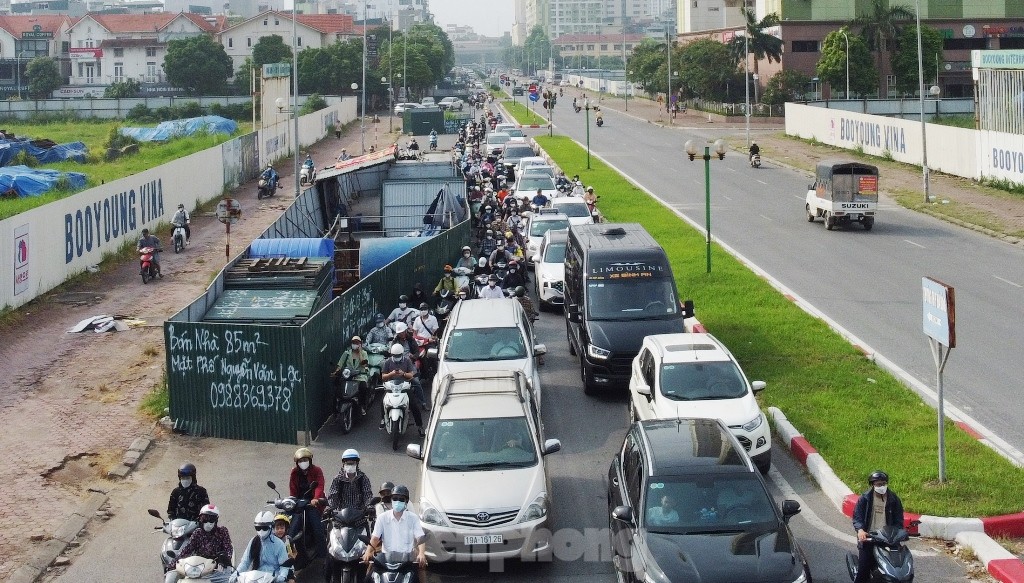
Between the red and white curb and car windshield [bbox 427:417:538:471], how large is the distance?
3670mm

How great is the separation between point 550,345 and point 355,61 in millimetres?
102216

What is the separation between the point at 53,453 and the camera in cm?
1700

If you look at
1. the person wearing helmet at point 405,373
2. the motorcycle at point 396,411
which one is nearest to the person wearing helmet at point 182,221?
the person wearing helmet at point 405,373

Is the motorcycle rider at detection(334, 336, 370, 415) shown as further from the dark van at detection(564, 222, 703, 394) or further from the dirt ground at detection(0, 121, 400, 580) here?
the dark van at detection(564, 222, 703, 394)

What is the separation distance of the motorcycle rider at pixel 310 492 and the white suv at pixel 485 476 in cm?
105

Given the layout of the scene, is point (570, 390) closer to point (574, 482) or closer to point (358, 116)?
point (574, 482)

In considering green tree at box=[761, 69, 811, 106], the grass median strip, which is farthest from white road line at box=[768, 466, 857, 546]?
green tree at box=[761, 69, 811, 106]

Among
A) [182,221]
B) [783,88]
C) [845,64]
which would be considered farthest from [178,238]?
[783,88]

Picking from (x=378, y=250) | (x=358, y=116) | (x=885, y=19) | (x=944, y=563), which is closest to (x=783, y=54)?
(x=885, y=19)

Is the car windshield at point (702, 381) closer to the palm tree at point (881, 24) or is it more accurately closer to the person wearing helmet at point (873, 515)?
the person wearing helmet at point (873, 515)

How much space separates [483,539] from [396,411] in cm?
508

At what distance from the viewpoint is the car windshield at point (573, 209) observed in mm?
34125

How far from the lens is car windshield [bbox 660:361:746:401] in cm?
1549


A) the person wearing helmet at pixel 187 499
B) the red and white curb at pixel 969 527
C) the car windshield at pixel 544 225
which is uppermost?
the car windshield at pixel 544 225
